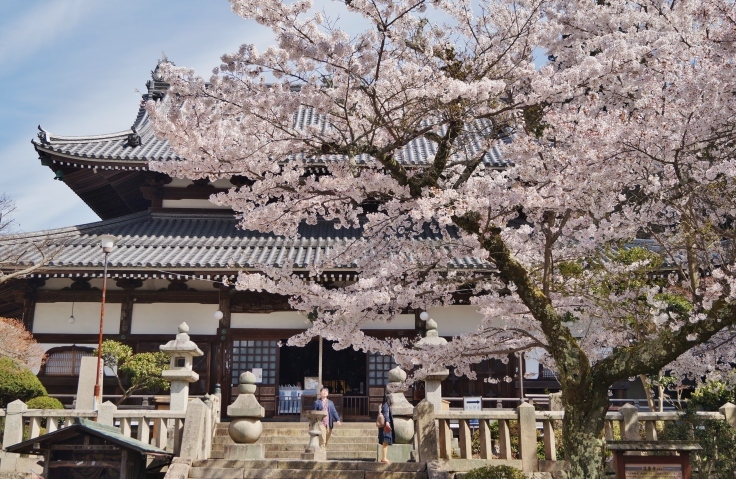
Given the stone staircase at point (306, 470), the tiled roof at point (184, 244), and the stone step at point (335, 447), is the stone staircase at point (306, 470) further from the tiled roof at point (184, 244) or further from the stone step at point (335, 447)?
the tiled roof at point (184, 244)

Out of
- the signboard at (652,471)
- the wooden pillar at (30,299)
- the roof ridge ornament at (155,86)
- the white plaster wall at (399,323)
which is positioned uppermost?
the roof ridge ornament at (155,86)

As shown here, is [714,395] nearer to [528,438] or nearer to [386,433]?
[528,438]

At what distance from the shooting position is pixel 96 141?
2133cm

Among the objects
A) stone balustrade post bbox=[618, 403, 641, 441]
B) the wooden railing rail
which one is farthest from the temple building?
stone balustrade post bbox=[618, 403, 641, 441]

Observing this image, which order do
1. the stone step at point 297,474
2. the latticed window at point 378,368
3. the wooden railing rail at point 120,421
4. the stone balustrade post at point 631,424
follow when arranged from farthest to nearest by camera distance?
the latticed window at point 378,368 → the wooden railing rail at point 120,421 → the stone balustrade post at point 631,424 → the stone step at point 297,474

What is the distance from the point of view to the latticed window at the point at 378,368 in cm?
1881

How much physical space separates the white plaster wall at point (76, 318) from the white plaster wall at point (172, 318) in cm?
52

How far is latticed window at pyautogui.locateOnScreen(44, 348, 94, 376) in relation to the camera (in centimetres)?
1822

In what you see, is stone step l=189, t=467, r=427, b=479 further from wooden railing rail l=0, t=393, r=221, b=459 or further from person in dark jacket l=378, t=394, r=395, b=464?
wooden railing rail l=0, t=393, r=221, b=459

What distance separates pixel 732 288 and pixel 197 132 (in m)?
6.09

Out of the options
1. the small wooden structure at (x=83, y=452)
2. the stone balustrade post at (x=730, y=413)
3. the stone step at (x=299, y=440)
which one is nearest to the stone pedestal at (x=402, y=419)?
the stone step at (x=299, y=440)

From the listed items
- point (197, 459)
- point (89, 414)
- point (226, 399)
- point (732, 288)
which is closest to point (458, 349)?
point (732, 288)

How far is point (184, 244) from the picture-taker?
1944 cm

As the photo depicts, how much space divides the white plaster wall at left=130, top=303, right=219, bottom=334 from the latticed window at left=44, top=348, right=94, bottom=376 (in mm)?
1351
